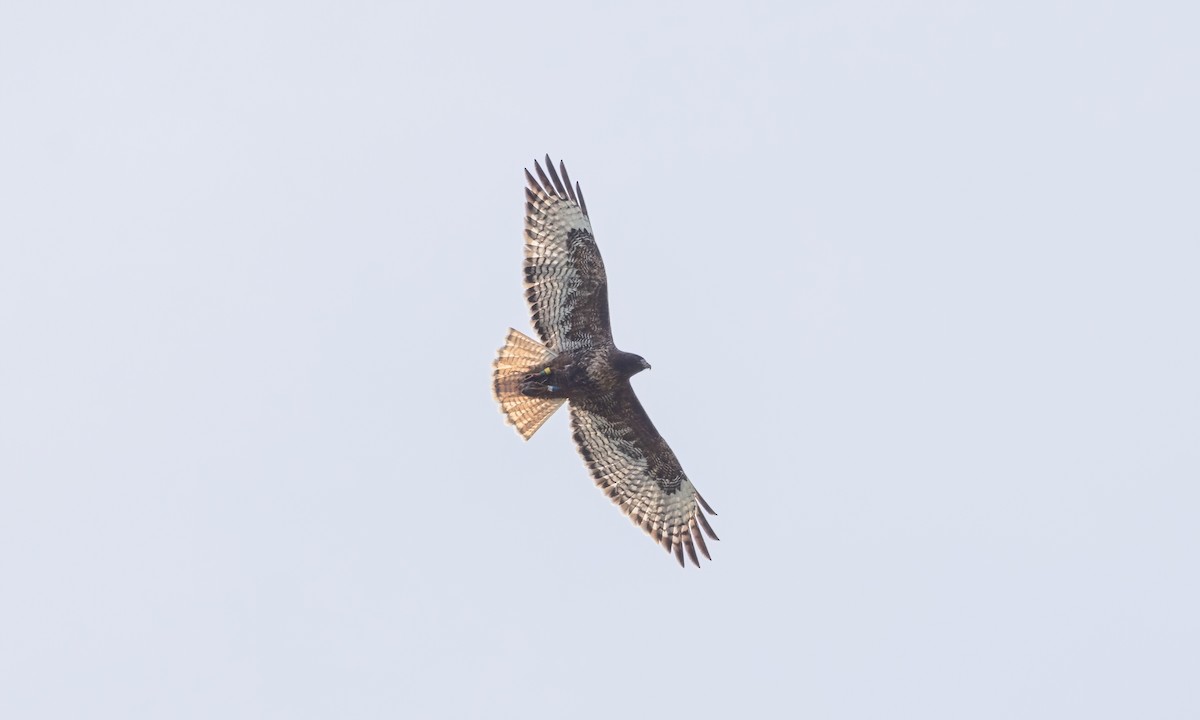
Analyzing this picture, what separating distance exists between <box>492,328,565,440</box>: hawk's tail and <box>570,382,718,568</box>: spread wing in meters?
0.58

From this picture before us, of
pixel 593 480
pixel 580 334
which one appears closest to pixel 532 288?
pixel 580 334

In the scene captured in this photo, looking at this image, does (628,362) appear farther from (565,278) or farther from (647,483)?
(647,483)

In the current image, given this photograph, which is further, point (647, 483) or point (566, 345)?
point (647, 483)

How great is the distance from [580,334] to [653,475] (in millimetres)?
2288

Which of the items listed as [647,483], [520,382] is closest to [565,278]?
[520,382]

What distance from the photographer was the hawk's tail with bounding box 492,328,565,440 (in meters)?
22.4

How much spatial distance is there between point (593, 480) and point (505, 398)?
1727 millimetres

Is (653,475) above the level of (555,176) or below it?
below

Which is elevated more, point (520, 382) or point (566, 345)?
point (566, 345)

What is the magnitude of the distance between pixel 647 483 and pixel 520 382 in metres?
2.24

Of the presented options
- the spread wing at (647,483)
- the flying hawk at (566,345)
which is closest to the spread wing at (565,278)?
the flying hawk at (566,345)

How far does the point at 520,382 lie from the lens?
2259 centimetres

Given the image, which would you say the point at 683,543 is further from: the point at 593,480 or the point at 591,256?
the point at 591,256

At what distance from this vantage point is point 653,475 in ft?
77.2
